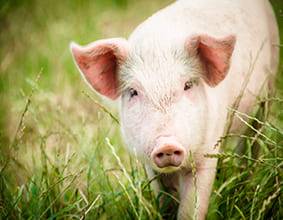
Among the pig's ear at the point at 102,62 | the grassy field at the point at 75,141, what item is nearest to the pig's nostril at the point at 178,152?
the grassy field at the point at 75,141

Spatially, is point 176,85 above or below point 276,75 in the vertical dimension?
above

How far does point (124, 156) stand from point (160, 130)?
1660 millimetres

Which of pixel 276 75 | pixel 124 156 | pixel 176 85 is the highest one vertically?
pixel 176 85

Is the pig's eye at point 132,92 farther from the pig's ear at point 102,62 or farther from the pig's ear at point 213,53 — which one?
the pig's ear at point 213,53

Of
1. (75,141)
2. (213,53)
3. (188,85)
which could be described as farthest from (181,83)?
(75,141)

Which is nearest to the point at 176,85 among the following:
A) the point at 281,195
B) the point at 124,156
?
the point at 281,195

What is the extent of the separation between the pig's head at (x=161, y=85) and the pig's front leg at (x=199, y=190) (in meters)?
0.15

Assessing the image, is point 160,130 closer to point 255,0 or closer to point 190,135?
point 190,135

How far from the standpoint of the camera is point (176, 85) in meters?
3.29

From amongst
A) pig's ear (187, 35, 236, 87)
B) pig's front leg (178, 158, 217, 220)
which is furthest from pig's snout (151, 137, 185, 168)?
pig's ear (187, 35, 236, 87)

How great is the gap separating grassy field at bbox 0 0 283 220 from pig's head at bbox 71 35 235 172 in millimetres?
174

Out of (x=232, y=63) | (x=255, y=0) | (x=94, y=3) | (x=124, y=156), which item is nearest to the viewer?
(x=232, y=63)

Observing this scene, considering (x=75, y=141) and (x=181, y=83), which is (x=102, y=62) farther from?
(x=75, y=141)

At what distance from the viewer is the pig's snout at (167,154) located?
302 centimetres
